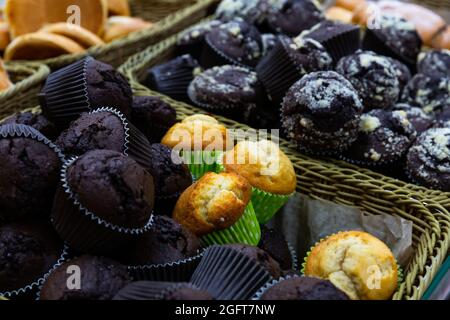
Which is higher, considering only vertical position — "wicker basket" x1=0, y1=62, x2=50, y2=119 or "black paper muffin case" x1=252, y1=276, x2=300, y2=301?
"black paper muffin case" x1=252, y1=276, x2=300, y2=301

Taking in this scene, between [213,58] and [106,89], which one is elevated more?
[106,89]

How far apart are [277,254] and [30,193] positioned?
717mm

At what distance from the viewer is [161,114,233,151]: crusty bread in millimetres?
1727

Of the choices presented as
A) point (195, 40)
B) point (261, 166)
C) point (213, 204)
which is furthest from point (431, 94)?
point (213, 204)

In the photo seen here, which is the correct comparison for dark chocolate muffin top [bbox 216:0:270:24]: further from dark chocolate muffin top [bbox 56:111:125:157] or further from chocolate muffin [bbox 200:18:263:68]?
dark chocolate muffin top [bbox 56:111:125:157]

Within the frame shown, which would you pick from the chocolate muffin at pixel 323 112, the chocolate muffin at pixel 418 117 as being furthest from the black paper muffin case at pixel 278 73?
the chocolate muffin at pixel 418 117

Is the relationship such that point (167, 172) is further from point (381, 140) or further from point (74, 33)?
point (74, 33)

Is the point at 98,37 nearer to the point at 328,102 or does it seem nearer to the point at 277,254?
the point at 328,102

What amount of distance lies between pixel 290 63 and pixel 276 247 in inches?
29.5

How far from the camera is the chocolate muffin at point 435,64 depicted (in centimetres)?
227

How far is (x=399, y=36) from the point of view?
2412 millimetres

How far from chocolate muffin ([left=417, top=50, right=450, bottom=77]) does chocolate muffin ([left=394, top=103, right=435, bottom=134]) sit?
0.74 ft

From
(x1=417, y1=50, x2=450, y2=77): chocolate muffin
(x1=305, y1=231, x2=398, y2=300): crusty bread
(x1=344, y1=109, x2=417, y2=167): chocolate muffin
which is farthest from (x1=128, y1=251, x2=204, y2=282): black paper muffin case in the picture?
(x1=417, y1=50, x2=450, y2=77): chocolate muffin

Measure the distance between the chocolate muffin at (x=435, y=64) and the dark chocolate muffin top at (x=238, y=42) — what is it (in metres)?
0.70
